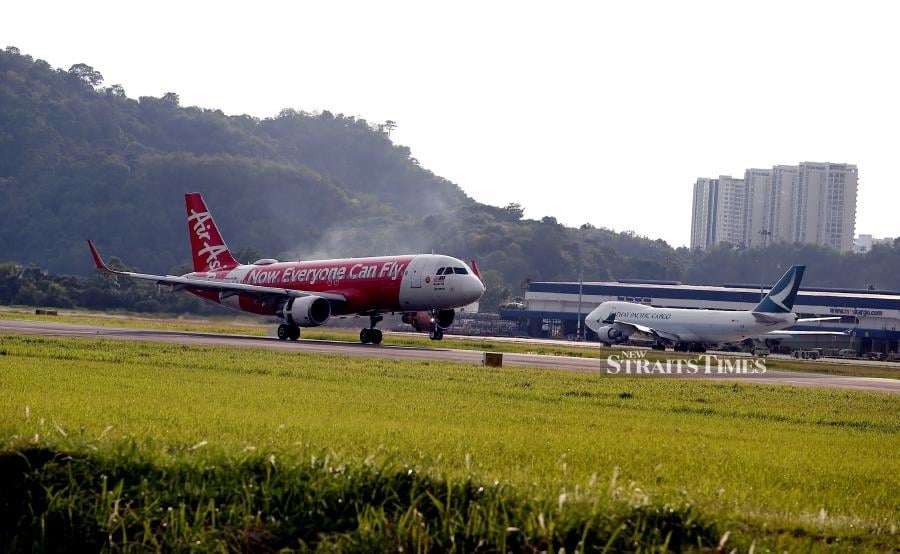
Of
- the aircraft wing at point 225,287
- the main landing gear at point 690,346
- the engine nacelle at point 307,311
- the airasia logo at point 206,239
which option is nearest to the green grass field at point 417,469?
the engine nacelle at point 307,311

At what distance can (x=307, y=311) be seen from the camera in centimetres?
5306

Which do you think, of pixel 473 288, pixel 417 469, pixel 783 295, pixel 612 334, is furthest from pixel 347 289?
pixel 417 469

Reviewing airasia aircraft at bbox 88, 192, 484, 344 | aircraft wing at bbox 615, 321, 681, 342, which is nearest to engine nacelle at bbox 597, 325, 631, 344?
aircraft wing at bbox 615, 321, 681, 342

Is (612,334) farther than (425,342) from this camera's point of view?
Yes

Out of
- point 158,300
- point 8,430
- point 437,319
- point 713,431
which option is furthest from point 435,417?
point 158,300

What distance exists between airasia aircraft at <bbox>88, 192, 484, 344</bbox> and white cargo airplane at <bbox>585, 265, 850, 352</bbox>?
2822 centimetres

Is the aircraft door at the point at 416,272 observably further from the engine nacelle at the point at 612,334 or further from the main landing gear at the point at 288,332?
the engine nacelle at the point at 612,334

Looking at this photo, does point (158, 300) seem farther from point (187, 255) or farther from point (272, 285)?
point (187, 255)

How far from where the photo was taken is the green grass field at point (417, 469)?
8.67m

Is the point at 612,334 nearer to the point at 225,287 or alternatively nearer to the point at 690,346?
the point at 690,346

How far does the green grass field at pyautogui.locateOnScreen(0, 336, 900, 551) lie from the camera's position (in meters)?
8.67

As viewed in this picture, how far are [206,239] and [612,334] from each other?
116 feet

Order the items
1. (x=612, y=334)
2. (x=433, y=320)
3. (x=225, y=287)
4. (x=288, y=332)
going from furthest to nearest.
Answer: (x=612, y=334) < (x=225, y=287) < (x=433, y=320) < (x=288, y=332)

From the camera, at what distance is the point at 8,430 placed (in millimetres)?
11141
